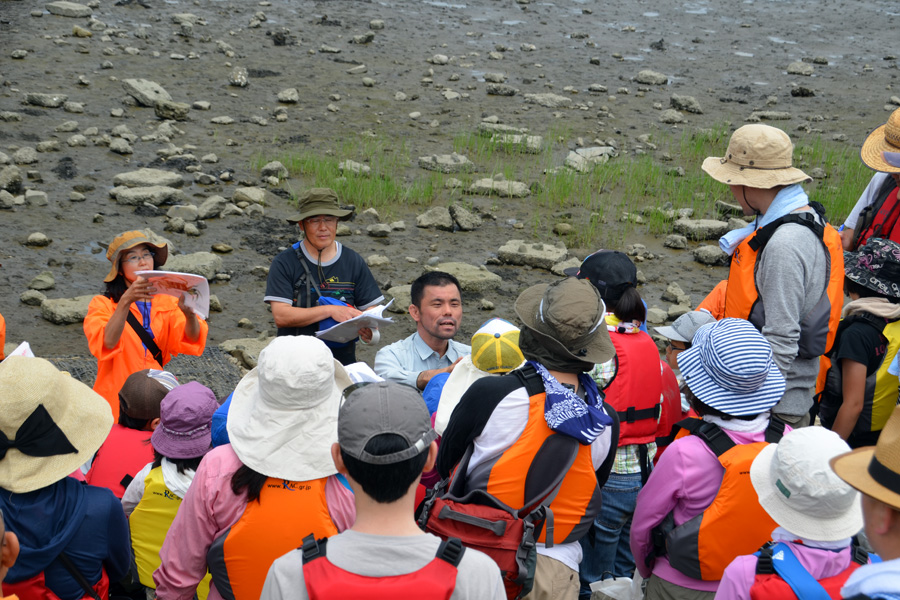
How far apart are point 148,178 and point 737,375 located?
8156mm

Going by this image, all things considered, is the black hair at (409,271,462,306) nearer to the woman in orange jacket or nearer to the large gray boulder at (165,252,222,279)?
the woman in orange jacket

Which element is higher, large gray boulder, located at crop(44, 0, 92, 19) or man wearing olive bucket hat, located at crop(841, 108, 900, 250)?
man wearing olive bucket hat, located at crop(841, 108, 900, 250)

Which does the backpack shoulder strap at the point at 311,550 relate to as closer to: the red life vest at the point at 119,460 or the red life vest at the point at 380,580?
the red life vest at the point at 380,580


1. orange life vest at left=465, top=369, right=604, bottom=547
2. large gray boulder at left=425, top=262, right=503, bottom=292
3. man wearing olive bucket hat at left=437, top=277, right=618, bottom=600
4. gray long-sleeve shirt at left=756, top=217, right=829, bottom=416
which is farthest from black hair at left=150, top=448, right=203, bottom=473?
large gray boulder at left=425, top=262, right=503, bottom=292

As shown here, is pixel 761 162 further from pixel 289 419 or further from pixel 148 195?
pixel 148 195

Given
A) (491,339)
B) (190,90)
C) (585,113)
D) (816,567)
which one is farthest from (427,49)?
(816,567)

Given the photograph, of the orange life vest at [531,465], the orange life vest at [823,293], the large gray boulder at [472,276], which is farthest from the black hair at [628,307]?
the large gray boulder at [472,276]

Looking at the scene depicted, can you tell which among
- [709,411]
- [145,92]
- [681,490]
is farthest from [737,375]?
[145,92]

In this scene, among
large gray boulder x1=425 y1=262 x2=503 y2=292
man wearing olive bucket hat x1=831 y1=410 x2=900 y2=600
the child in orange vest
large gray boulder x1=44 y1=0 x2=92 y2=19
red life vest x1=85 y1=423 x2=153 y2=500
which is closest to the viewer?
man wearing olive bucket hat x1=831 y1=410 x2=900 y2=600

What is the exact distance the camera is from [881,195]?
15.9ft

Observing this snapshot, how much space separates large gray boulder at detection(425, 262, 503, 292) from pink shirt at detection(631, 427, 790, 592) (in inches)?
200

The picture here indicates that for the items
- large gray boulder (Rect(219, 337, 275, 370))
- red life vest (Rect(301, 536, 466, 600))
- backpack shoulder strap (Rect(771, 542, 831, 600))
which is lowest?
large gray boulder (Rect(219, 337, 275, 370))

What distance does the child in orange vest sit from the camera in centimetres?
304

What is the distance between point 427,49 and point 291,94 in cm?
471
